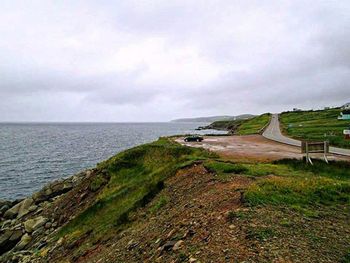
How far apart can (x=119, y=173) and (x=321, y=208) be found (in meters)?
17.0

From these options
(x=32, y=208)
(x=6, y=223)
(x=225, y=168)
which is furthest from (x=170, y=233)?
(x=6, y=223)

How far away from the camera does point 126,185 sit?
2009 cm

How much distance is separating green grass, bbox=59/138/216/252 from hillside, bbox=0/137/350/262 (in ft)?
0.28

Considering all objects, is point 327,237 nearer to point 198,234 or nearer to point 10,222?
point 198,234

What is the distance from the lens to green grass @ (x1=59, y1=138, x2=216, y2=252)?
1521cm

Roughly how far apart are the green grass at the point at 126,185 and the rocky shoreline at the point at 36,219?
1.33 meters

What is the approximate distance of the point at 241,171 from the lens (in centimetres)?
1439

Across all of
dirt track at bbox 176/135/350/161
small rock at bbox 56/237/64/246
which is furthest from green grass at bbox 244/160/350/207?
small rock at bbox 56/237/64/246

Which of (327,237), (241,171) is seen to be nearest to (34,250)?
(241,171)

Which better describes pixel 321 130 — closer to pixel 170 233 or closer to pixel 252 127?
pixel 252 127

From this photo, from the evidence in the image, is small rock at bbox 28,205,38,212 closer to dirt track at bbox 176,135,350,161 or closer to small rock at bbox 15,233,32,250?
small rock at bbox 15,233,32,250

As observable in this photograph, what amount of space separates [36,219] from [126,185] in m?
7.24

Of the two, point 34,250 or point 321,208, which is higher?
point 321,208

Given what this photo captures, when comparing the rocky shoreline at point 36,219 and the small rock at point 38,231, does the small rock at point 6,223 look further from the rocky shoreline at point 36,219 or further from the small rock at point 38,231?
the small rock at point 38,231
